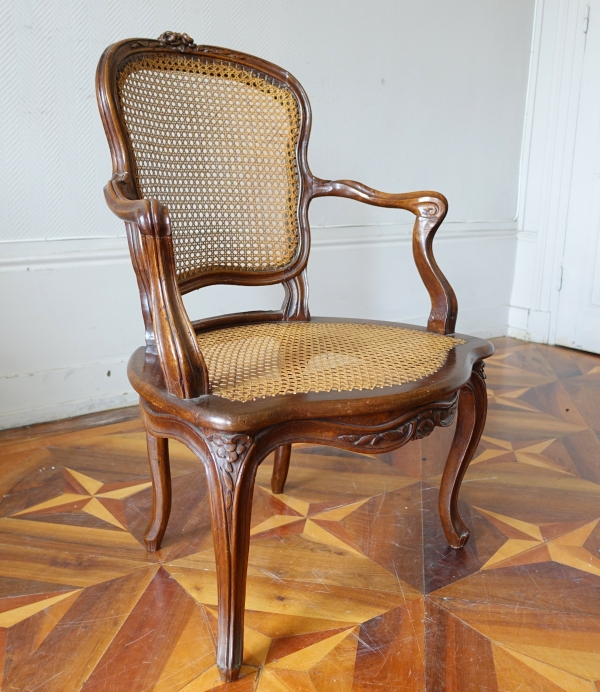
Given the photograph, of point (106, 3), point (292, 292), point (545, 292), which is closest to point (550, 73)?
point (545, 292)

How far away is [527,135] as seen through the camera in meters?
3.06

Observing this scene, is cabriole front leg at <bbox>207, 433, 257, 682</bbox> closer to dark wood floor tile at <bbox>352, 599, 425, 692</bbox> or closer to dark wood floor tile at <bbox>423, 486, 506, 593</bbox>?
dark wood floor tile at <bbox>352, 599, 425, 692</bbox>

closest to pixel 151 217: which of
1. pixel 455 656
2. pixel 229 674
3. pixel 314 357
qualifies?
pixel 314 357

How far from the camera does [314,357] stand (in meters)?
1.09

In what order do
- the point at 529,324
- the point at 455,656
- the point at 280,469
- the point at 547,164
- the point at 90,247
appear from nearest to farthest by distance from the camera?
the point at 455,656 → the point at 280,469 → the point at 90,247 → the point at 547,164 → the point at 529,324

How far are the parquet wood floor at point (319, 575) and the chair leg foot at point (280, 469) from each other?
3 centimetres

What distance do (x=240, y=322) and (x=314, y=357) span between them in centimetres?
33

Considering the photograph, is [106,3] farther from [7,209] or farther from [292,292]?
[292,292]

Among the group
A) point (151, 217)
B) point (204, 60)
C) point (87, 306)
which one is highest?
point (204, 60)

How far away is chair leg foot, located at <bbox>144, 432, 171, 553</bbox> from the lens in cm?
122

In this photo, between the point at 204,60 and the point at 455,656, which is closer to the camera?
the point at 455,656

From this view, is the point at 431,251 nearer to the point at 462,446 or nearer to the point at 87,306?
the point at 462,446

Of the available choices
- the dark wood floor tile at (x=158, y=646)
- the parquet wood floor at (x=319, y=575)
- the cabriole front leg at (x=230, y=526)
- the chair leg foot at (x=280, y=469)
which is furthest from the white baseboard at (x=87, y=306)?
the cabriole front leg at (x=230, y=526)

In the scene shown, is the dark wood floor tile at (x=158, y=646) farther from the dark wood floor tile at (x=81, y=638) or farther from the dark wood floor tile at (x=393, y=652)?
the dark wood floor tile at (x=393, y=652)
